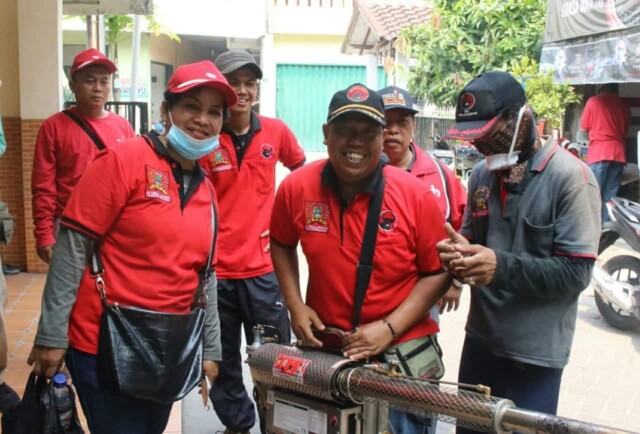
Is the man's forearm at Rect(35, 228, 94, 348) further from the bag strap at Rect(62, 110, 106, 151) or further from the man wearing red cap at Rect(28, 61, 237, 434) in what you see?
the bag strap at Rect(62, 110, 106, 151)

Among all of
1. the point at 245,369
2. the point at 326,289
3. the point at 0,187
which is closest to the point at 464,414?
the point at 326,289

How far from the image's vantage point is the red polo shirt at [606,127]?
9602 millimetres

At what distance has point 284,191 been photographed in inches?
111

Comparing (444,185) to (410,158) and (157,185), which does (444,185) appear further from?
(157,185)

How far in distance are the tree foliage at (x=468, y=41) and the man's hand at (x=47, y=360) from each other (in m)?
12.1

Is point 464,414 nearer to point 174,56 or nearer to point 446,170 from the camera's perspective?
point 446,170

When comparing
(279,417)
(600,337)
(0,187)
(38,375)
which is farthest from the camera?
(0,187)

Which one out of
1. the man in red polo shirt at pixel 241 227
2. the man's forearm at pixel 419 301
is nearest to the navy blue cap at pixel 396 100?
the man in red polo shirt at pixel 241 227

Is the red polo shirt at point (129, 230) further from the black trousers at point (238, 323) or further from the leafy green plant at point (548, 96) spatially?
the leafy green plant at point (548, 96)

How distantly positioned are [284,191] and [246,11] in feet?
59.7

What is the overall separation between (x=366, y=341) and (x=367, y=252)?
0.30m

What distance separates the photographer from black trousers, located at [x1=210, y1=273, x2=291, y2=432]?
4.04 metres

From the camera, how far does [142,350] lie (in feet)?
8.64

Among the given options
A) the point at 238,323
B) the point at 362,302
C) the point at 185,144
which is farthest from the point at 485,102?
the point at 238,323
